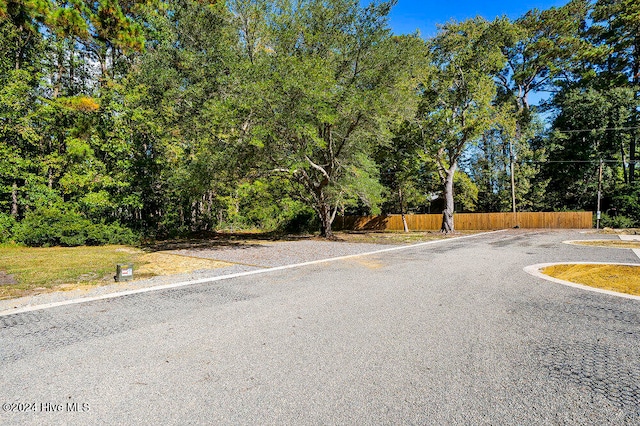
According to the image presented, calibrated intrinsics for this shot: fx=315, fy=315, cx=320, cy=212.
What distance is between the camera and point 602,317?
139 inches

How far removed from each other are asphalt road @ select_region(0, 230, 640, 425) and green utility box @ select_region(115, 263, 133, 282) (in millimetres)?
1501

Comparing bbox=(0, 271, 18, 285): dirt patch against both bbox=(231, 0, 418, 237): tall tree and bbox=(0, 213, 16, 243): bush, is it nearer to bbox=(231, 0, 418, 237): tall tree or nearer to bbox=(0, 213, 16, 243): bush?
bbox=(231, 0, 418, 237): tall tree

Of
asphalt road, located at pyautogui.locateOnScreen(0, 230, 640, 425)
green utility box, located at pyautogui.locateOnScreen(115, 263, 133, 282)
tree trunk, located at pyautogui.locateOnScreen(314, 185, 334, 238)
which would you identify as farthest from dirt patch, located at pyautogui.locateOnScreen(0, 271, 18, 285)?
tree trunk, located at pyautogui.locateOnScreen(314, 185, 334, 238)

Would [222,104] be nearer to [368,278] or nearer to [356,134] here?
[356,134]

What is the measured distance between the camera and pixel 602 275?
236 inches

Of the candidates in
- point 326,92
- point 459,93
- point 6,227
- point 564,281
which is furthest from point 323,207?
point 6,227

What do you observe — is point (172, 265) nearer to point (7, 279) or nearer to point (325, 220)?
point (7, 279)

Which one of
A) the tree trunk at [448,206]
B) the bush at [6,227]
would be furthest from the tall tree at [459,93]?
the bush at [6,227]

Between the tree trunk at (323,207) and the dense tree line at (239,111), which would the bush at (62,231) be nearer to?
the dense tree line at (239,111)

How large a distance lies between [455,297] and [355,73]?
12154 mm

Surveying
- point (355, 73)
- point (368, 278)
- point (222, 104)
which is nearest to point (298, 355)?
point (368, 278)

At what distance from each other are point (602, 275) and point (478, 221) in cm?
2213

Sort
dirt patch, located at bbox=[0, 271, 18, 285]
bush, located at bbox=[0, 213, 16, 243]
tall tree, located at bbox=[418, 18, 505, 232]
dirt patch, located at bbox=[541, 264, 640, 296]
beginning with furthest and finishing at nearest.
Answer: tall tree, located at bbox=[418, 18, 505, 232], bush, located at bbox=[0, 213, 16, 243], dirt patch, located at bbox=[0, 271, 18, 285], dirt patch, located at bbox=[541, 264, 640, 296]

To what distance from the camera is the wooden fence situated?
2383cm
